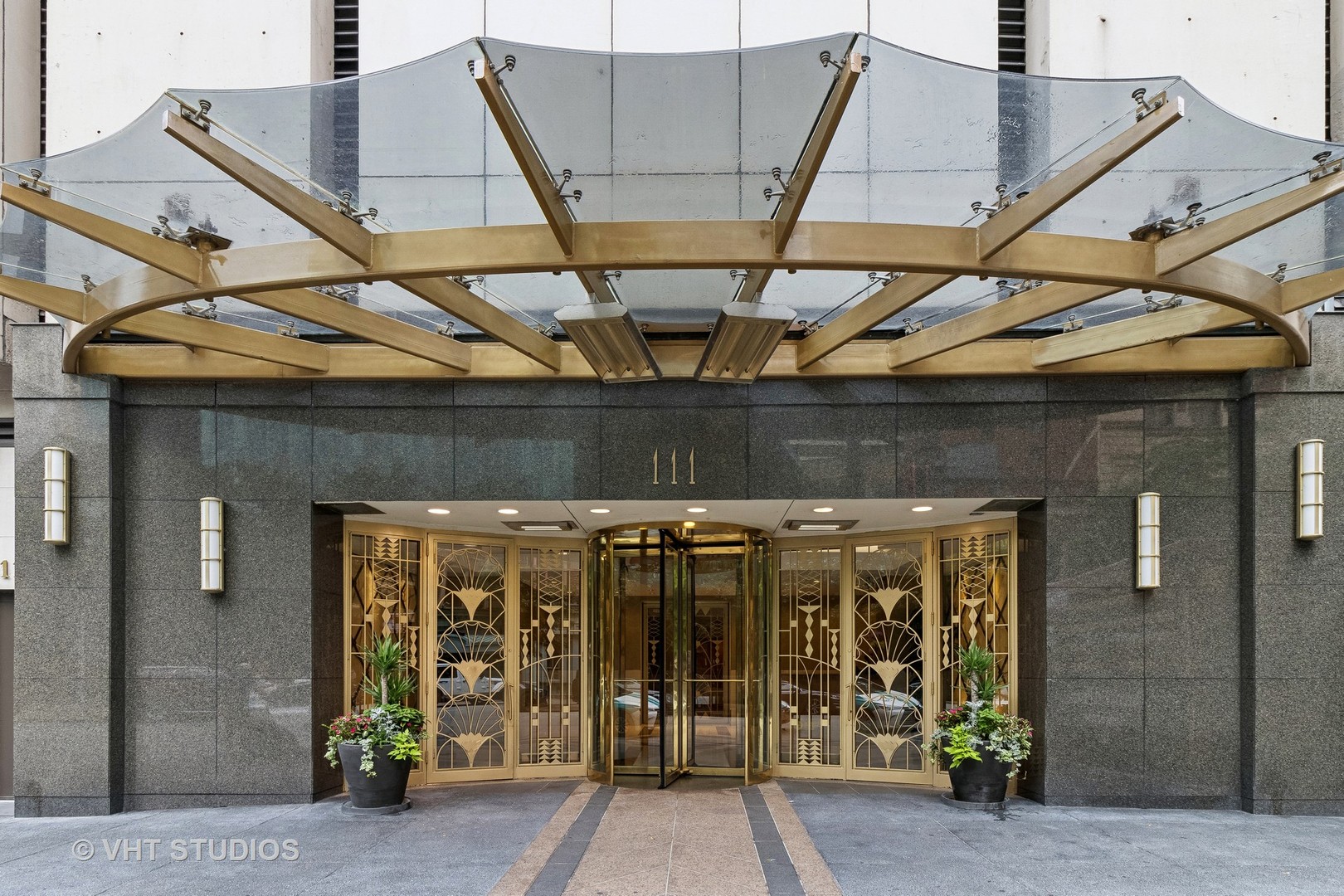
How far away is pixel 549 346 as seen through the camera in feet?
26.6

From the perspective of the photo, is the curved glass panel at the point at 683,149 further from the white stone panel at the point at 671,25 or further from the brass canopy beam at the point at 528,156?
the white stone panel at the point at 671,25

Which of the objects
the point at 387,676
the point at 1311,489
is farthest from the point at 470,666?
the point at 1311,489

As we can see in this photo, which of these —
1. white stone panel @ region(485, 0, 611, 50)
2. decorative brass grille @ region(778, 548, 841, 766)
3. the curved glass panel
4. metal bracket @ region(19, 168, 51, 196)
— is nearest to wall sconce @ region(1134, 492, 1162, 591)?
the curved glass panel

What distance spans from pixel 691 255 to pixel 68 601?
6519 millimetres

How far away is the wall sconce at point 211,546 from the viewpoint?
852 centimetres

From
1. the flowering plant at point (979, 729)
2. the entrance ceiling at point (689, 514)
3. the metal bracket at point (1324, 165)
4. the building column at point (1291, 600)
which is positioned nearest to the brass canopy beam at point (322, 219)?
the entrance ceiling at point (689, 514)

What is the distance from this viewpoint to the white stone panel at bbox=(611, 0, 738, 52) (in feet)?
31.8

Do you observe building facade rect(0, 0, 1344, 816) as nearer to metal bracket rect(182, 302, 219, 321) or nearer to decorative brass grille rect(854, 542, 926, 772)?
metal bracket rect(182, 302, 219, 321)

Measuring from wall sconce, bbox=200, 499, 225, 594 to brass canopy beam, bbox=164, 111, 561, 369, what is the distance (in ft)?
11.0

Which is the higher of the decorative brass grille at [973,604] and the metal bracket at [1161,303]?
the metal bracket at [1161,303]

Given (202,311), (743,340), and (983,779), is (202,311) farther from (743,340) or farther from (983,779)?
(983,779)

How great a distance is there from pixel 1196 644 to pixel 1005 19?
6.22 metres

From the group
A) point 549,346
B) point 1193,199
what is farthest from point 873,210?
point 549,346

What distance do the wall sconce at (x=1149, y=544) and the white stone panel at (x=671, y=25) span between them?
5.72 metres
